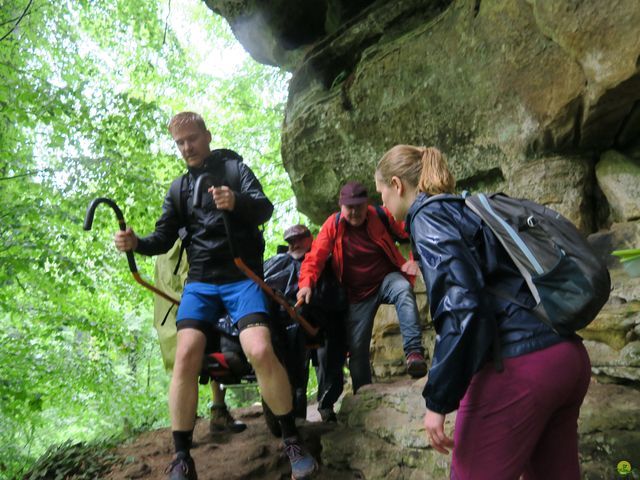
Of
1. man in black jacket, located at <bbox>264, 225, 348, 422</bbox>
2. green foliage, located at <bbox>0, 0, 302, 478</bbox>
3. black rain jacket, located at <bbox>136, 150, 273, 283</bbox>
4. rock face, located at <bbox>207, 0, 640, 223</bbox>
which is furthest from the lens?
green foliage, located at <bbox>0, 0, 302, 478</bbox>

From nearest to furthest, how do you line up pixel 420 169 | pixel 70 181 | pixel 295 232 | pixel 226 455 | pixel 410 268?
pixel 420 169, pixel 226 455, pixel 410 268, pixel 295 232, pixel 70 181

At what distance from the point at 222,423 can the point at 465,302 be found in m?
3.89

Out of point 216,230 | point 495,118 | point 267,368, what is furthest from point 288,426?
point 495,118

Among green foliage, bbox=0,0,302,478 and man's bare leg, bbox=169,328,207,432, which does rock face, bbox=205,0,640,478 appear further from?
green foliage, bbox=0,0,302,478

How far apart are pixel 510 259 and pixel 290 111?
20.0 ft

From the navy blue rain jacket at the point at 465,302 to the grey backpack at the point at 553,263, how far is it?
2.1 inches

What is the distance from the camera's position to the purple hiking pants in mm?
1696

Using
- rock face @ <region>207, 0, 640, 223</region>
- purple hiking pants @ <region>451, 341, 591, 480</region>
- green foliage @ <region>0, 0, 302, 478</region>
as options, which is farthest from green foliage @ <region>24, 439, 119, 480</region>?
rock face @ <region>207, 0, 640, 223</region>

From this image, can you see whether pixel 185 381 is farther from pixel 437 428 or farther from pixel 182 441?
pixel 437 428

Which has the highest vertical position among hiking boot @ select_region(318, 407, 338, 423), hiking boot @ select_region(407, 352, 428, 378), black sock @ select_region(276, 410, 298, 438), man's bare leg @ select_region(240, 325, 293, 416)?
man's bare leg @ select_region(240, 325, 293, 416)

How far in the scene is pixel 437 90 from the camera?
5.84 metres

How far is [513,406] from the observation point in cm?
170

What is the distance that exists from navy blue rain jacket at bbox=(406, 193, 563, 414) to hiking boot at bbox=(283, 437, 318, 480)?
5.36 feet

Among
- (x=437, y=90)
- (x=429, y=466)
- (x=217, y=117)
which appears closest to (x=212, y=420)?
(x=429, y=466)
